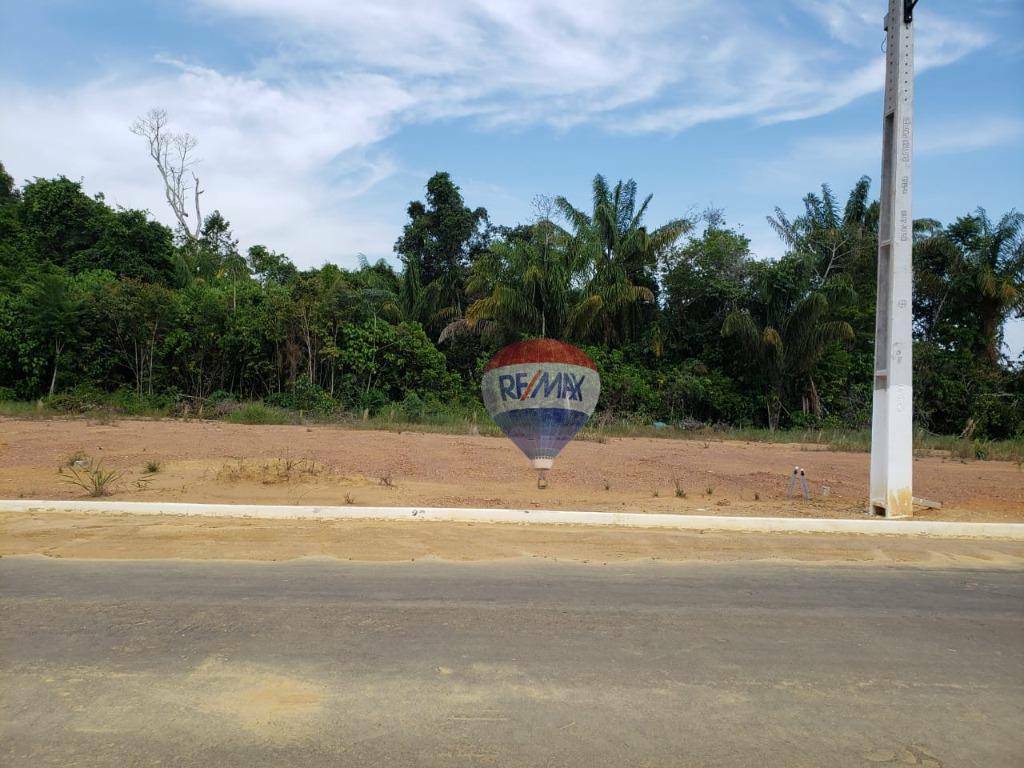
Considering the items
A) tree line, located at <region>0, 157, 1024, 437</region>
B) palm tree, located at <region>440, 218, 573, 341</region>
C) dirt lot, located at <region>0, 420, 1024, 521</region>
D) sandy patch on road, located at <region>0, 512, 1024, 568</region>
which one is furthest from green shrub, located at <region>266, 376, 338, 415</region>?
sandy patch on road, located at <region>0, 512, 1024, 568</region>

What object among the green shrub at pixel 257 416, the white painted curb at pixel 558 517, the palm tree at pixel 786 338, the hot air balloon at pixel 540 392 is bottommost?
the white painted curb at pixel 558 517

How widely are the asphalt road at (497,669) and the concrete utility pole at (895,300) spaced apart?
4457mm

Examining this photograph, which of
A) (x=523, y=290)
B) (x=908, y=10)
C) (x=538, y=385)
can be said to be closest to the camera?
(x=538, y=385)

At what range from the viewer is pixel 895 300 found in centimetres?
1141

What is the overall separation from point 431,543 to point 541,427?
1.82 metres

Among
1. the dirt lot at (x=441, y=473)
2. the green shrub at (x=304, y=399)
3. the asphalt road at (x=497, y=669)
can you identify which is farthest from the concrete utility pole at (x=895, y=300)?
the green shrub at (x=304, y=399)

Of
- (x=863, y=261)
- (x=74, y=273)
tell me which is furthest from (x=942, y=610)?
(x=74, y=273)

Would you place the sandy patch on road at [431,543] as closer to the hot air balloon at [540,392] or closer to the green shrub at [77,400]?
the hot air balloon at [540,392]

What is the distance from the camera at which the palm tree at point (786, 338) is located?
28.3 m

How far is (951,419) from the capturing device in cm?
3053

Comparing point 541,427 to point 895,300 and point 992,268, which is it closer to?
point 895,300

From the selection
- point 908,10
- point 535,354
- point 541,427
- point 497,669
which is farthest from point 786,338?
point 497,669

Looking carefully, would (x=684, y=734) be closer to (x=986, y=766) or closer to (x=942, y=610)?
(x=986, y=766)

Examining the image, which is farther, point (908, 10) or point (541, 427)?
point (908, 10)
